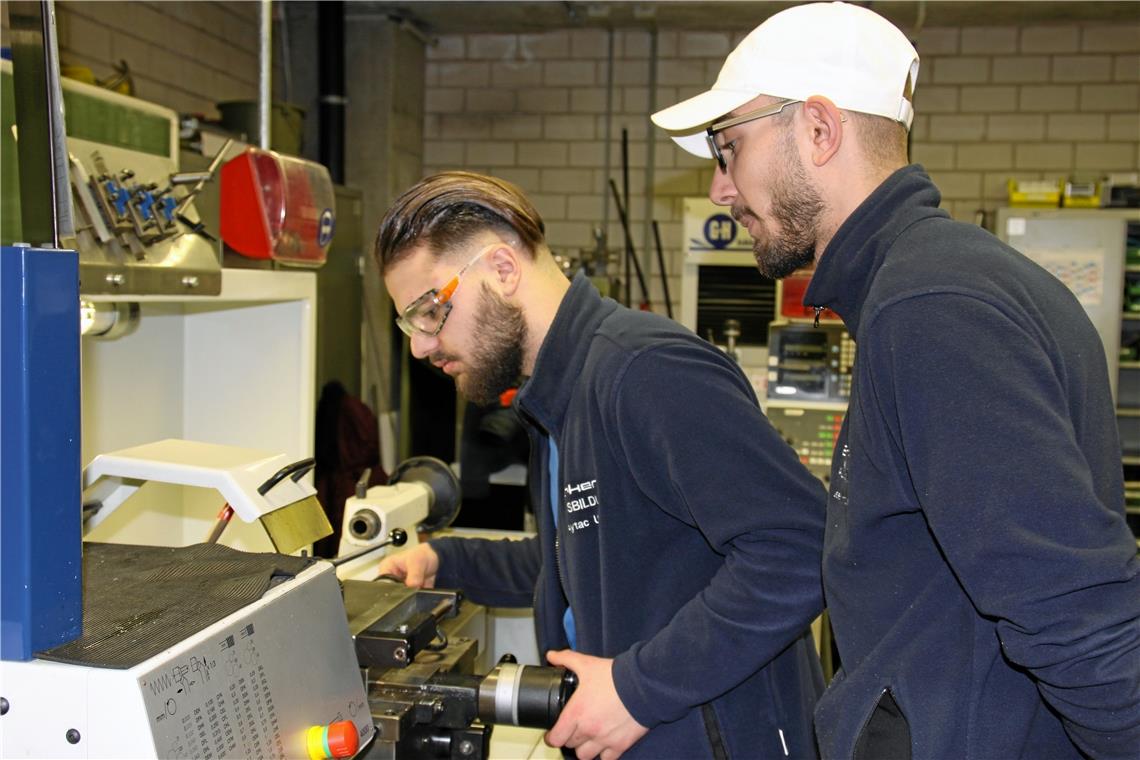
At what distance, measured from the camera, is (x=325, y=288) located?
12.3 ft

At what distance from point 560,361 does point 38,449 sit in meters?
0.67

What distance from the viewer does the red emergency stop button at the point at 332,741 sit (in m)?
0.99

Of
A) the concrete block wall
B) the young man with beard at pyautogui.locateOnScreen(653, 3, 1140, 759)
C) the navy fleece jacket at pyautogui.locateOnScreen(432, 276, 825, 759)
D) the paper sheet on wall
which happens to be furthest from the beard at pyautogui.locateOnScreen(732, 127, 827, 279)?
the concrete block wall

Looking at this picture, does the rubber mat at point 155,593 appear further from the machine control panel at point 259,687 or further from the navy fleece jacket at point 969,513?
the navy fleece jacket at point 969,513

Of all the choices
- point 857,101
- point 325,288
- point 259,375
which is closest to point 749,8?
point 325,288

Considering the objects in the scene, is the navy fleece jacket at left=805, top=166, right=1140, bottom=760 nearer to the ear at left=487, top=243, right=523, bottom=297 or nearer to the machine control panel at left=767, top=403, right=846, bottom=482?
the ear at left=487, top=243, right=523, bottom=297

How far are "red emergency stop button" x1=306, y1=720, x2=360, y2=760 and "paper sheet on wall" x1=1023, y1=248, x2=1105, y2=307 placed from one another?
13.2 ft

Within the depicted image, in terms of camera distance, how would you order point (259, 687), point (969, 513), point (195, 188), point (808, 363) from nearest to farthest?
point (969, 513) → point (259, 687) → point (195, 188) → point (808, 363)

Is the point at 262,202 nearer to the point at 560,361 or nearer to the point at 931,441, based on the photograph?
the point at 560,361

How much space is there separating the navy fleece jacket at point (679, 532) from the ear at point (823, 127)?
275 mm

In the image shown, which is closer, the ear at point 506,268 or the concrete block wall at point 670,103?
the ear at point 506,268

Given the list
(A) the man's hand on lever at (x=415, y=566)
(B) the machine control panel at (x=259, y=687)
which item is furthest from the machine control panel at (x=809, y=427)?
(B) the machine control panel at (x=259, y=687)

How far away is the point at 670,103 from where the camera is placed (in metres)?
5.28

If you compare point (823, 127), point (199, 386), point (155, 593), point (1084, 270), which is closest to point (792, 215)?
point (823, 127)
